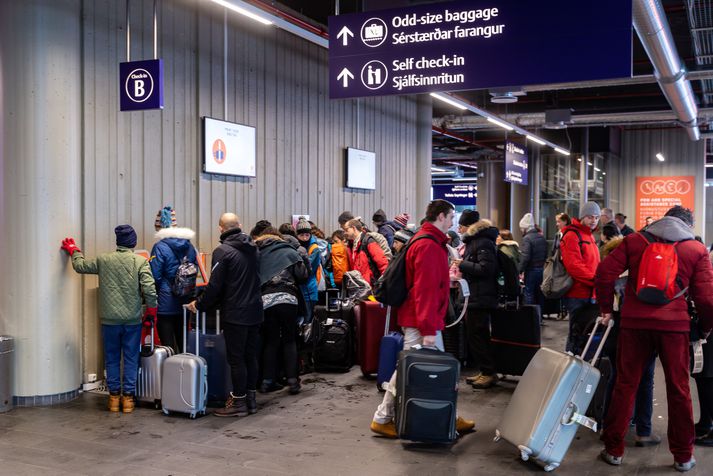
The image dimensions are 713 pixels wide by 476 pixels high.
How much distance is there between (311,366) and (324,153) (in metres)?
3.49

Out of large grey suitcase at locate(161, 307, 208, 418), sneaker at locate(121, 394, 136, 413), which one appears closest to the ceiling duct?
large grey suitcase at locate(161, 307, 208, 418)

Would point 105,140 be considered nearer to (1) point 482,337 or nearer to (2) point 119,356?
(2) point 119,356

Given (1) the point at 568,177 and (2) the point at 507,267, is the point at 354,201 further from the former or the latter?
(1) the point at 568,177

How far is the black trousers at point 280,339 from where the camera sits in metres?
5.86

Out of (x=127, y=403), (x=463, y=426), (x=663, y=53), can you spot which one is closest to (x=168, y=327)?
(x=127, y=403)

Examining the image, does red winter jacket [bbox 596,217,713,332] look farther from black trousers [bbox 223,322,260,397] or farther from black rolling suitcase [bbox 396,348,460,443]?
black trousers [bbox 223,322,260,397]

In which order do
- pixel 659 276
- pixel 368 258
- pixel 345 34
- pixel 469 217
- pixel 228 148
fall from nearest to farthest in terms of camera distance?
pixel 659 276
pixel 345 34
pixel 469 217
pixel 368 258
pixel 228 148

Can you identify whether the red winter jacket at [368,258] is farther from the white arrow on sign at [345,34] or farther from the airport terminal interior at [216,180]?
the white arrow on sign at [345,34]

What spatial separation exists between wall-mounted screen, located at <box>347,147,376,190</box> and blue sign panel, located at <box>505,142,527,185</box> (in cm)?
409

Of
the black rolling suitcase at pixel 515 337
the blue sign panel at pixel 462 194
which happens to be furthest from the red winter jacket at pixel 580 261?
the blue sign panel at pixel 462 194

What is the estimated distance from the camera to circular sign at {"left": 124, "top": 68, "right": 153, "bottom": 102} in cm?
564

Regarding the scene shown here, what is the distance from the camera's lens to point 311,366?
705 centimetres

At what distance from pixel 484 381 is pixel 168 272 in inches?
112

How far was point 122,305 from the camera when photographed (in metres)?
5.28
